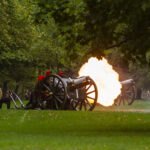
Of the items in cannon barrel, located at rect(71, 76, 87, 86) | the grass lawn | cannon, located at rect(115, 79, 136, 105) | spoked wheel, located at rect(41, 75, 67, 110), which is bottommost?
the grass lawn

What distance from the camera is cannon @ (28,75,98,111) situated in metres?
28.2

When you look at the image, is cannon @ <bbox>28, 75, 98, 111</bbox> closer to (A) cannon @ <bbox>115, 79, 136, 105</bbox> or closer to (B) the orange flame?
(B) the orange flame

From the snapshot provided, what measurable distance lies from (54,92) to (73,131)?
9.77 meters

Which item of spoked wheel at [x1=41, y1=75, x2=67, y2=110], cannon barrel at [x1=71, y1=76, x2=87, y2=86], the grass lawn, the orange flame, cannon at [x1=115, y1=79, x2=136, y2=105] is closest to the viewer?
the grass lawn

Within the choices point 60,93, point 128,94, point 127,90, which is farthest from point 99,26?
point 128,94

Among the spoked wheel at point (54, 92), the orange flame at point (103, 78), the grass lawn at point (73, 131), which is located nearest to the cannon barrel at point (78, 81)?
the spoked wheel at point (54, 92)

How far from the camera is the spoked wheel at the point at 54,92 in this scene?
28.1m

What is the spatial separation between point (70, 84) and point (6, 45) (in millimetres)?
20055

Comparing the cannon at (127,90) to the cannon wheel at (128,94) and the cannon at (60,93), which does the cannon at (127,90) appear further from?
the cannon at (60,93)

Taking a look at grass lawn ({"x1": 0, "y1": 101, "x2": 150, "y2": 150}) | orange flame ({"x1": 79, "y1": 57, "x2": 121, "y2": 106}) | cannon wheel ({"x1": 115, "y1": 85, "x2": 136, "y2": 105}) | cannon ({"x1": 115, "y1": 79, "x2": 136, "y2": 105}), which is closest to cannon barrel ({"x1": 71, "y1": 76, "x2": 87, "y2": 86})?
grass lawn ({"x1": 0, "y1": 101, "x2": 150, "y2": 150})

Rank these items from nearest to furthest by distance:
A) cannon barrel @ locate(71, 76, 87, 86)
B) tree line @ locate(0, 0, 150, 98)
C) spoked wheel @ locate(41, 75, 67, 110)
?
tree line @ locate(0, 0, 150, 98), spoked wheel @ locate(41, 75, 67, 110), cannon barrel @ locate(71, 76, 87, 86)

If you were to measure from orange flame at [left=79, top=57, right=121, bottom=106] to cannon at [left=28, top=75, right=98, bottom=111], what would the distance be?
737 centimetres

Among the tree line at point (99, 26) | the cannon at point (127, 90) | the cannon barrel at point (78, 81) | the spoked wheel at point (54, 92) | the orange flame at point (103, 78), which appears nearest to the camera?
the tree line at point (99, 26)

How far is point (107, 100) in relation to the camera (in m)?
43.0
